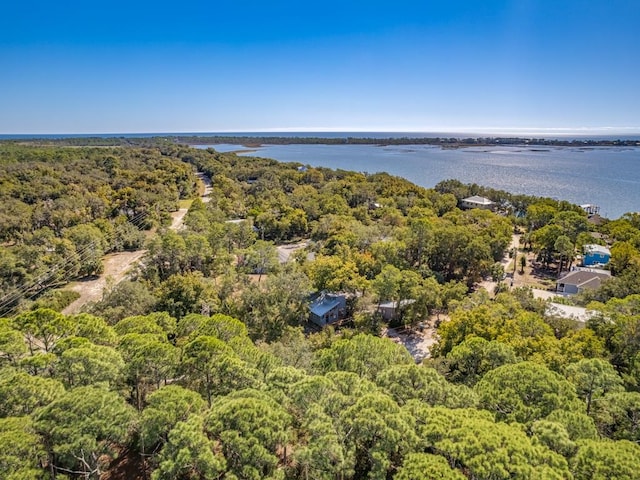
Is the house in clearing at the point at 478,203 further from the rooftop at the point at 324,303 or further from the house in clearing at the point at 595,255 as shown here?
the rooftop at the point at 324,303

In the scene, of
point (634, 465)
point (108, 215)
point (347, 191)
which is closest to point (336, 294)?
point (634, 465)

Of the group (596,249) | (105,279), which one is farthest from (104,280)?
(596,249)

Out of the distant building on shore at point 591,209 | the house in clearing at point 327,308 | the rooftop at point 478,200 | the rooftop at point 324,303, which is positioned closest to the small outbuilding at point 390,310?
the house in clearing at point 327,308

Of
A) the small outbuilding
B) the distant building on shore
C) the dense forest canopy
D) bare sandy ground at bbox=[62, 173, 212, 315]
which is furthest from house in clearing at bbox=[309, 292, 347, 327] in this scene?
the distant building on shore

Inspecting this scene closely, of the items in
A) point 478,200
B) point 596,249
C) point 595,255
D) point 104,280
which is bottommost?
point 104,280

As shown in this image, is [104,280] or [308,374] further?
[104,280]

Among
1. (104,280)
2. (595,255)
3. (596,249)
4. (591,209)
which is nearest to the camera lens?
(104,280)

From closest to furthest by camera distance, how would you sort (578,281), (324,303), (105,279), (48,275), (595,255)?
(324,303) → (578,281) → (48,275) → (105,279) → (595,255)

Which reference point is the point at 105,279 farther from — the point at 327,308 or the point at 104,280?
the point at 327,308
